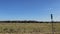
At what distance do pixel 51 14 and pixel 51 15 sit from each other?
0.10m

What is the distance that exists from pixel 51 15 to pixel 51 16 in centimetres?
12

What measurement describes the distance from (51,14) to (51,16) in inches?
8.4

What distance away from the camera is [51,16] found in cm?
1388

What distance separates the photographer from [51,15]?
1395 cm

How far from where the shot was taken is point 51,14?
45.9ft
